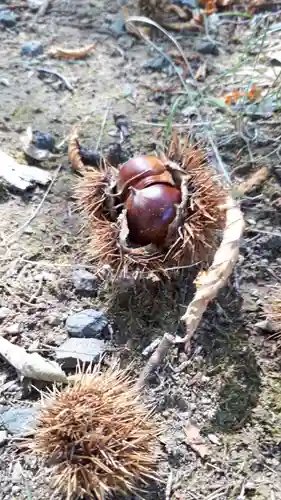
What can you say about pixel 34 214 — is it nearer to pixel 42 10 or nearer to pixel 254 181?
pixel 254 181

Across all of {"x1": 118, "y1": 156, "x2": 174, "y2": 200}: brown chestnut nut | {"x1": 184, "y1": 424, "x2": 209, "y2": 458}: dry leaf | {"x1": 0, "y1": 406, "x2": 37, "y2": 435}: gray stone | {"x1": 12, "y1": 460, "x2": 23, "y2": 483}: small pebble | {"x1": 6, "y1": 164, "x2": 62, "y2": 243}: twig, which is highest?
{"x1": 118, "y1": 156, "x2": 174, "y2": 200}: brown chestnut nut

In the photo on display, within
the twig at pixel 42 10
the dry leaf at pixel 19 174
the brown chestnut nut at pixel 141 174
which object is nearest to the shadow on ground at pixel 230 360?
the brown chestnut nut at pixel 141 174

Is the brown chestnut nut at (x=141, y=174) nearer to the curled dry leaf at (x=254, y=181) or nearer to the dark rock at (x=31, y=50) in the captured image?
the curled dry leaf at (x=254, y=181)

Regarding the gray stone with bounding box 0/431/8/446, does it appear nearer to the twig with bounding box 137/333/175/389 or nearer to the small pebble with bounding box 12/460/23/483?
the small pebble with bounding box 12/460/23/483

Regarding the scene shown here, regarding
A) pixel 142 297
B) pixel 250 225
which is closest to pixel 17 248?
pixel 142 297

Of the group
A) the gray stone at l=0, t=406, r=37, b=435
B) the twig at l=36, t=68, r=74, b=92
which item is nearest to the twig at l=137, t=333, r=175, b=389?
the gray stone at l=0, t=406, r=37, b=435
